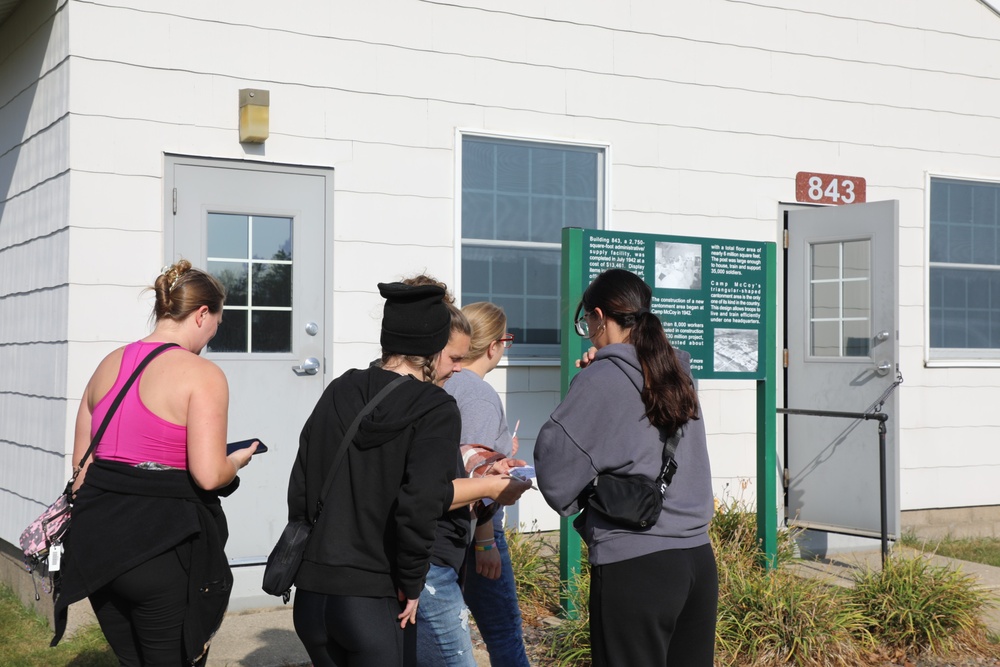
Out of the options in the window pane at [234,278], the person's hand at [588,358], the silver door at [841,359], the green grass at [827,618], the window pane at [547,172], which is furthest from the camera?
the silver door at [841,359]

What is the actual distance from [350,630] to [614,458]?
950mm

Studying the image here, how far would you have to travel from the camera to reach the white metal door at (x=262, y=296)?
21.3 feet

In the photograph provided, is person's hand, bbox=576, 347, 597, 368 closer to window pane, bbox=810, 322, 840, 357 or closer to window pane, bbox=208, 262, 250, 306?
window pane, bbox=208, 262, 250, 306

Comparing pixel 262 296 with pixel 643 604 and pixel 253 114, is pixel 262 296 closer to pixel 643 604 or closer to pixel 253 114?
pixel 253 114

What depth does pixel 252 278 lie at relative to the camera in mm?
6652

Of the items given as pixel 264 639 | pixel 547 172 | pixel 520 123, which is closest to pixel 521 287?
pixel 547 172

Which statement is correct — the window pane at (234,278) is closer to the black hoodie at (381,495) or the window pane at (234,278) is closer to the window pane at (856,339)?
the black hoodie at (381,495)

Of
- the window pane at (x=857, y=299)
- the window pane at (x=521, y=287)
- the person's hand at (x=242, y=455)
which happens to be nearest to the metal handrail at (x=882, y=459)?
the window pane at (x=857, y=299)

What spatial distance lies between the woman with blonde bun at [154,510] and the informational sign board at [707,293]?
338 centimetres

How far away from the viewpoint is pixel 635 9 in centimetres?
782

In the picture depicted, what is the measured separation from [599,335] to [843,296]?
496 cm

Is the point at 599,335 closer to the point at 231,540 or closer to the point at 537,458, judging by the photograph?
the point at 537,458

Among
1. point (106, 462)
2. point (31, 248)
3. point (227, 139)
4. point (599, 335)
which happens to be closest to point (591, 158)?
point (227, 139)

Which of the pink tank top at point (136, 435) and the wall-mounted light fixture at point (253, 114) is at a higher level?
the wall-mounted light fixture at point (253, 114)
